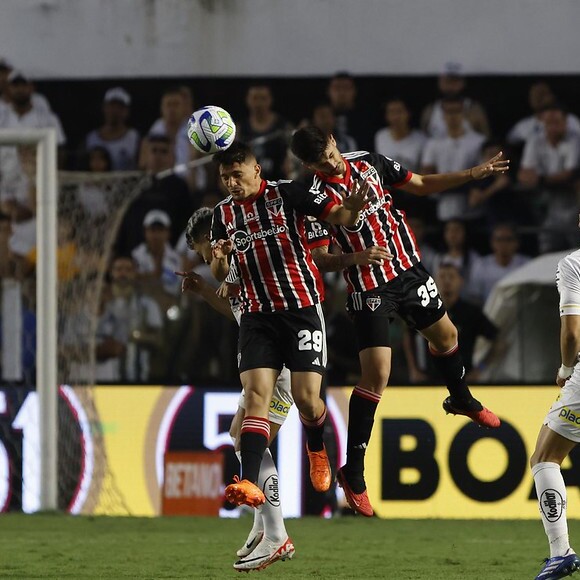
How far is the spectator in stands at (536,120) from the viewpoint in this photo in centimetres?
1388

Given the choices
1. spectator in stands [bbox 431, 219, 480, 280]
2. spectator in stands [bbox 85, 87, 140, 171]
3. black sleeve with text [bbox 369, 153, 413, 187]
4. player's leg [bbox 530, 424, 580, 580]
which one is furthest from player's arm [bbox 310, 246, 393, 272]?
spectator in stands [bbox 85, 87, 140, 171]

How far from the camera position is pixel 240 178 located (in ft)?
24.3

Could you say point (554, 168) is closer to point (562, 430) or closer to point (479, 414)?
point (479, 414)

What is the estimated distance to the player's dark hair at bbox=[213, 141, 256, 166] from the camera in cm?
738

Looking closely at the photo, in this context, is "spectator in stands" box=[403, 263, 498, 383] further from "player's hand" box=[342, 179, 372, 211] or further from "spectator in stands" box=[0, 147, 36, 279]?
"player's hand" box=[342, 179, 372, 211]

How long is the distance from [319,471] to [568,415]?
1.54 m

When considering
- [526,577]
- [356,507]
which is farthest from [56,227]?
[526,577]

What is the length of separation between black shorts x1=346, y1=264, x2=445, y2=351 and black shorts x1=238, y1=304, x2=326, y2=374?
41 centimetres

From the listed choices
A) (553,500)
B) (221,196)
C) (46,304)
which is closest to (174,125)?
(221,196)

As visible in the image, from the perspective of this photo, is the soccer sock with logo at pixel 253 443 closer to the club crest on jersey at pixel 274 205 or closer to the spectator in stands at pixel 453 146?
the club crest on jersey at pixel 274 205

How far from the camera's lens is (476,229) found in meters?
13.3

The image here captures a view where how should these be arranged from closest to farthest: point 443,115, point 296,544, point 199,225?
point 199,225 < point 296,544 < point 443,115

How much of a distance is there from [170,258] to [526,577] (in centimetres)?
646

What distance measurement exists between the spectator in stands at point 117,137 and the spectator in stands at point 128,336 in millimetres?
2545
